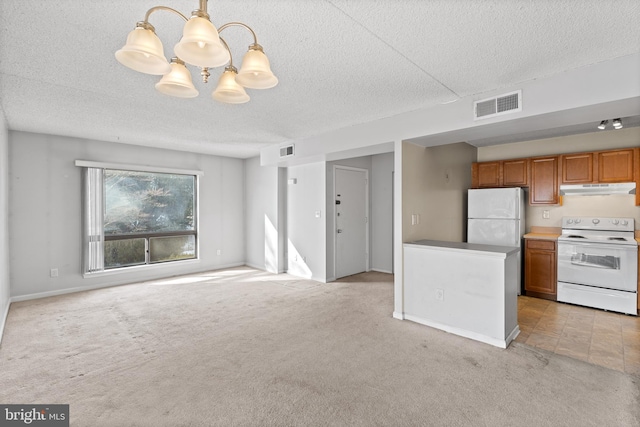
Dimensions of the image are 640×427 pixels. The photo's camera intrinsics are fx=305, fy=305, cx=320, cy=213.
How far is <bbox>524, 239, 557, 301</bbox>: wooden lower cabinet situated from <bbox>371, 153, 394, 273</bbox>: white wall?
224 centimetres

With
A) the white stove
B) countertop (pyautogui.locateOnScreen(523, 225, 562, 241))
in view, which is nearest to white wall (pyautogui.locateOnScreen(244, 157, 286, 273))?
countertop (pyautogui.locateOnScreen(523, 225, 562, 241))

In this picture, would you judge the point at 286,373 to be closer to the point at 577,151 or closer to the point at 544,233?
the point at 544,233

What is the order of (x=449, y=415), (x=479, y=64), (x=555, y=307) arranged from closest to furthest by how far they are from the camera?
(x=449, y=415), (x=479, y=64), (x=555, y=307)

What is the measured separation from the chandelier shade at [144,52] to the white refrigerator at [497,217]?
4.72m

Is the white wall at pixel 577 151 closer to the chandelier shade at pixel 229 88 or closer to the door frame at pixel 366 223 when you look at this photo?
the door frame at pixel 366 223

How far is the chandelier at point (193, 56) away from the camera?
1.39 meters

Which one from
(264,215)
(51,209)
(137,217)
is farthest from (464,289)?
(51,209)

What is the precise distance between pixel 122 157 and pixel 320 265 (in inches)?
155

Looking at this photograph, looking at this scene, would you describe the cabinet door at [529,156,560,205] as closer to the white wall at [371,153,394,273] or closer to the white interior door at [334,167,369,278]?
the white wall at [371,153,394,273]

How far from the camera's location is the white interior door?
5.64 m

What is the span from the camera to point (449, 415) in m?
1.97

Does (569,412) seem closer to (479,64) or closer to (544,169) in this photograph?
(479,64)

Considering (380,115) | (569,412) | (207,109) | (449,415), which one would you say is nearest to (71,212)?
(207,109)

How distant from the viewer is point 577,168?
434 centimetres
